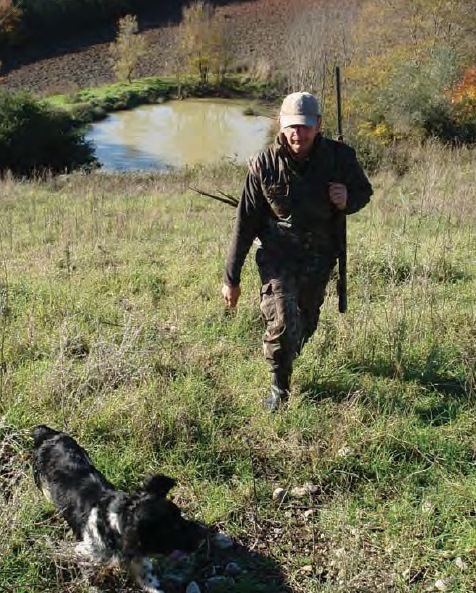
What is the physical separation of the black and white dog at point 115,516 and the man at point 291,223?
4.45 feet

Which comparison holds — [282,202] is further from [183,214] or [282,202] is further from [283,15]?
[283,15]

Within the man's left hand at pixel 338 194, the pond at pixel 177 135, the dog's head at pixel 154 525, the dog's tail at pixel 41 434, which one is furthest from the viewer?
the pond at pixel 177 135

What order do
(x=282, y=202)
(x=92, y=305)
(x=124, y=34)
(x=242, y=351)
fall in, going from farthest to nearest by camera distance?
(x=124, y=34), (x=92, y=305), (x=242, y=351), (x=282, y=202)

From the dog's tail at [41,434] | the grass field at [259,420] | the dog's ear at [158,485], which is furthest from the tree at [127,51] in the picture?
the dog's ear at [158,485]

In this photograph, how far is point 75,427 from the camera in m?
3.85

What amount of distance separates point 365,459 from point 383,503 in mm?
332

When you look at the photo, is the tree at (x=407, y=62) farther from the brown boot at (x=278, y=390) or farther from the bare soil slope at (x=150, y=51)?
the brown boot at (x=278, y=390)

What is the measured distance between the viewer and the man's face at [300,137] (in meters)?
3.86

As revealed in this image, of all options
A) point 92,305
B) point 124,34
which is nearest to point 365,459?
point 92,305

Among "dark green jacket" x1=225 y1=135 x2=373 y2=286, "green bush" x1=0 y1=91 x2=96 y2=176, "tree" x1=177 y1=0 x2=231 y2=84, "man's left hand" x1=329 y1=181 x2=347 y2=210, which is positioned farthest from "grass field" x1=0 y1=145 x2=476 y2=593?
"tree" x1=177 y1=0 x2=231 y2=84

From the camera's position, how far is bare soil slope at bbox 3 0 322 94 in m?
49.4

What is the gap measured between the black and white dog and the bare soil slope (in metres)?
46.2

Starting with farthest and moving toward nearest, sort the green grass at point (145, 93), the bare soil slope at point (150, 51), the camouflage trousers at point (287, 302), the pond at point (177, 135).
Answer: the bare soil slope at point (150, 51) → the green grass at point (145, 93) → the pond at point (177, 135) → the camouflage trousers at point (287, 302)

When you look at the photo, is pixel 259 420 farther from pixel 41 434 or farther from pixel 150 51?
pixel 150 51
